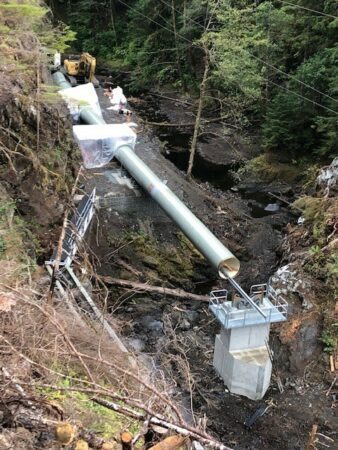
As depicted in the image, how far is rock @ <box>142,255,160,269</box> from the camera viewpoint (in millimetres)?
18984

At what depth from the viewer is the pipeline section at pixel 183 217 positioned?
50.2 feet

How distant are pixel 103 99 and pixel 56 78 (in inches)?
144

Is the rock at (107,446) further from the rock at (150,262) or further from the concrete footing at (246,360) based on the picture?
the rock at (150,262)

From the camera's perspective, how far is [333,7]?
80.9 feet

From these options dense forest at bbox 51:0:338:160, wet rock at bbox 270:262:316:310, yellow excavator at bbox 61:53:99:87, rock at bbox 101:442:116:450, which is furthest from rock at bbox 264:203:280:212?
rock at bbox 101:442:116:450

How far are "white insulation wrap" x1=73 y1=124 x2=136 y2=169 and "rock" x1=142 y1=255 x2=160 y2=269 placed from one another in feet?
19.2

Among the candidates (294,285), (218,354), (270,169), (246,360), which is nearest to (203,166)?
(270,169)

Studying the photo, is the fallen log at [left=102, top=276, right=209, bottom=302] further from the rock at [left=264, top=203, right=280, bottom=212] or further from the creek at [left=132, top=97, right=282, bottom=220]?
the rock at [left=264, top=203, right=280, bottom=212]

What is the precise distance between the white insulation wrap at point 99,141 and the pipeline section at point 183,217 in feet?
1.23

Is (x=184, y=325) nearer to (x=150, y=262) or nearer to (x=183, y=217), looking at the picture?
(x=150, y=262)

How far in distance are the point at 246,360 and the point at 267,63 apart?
2038 centimetres

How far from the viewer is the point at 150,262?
19.0 m

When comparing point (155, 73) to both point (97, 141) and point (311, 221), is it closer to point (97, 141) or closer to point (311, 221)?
point (97, 141)

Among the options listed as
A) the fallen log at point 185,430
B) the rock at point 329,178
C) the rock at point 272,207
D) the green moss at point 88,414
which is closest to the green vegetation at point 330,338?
the rock at point 329,178
